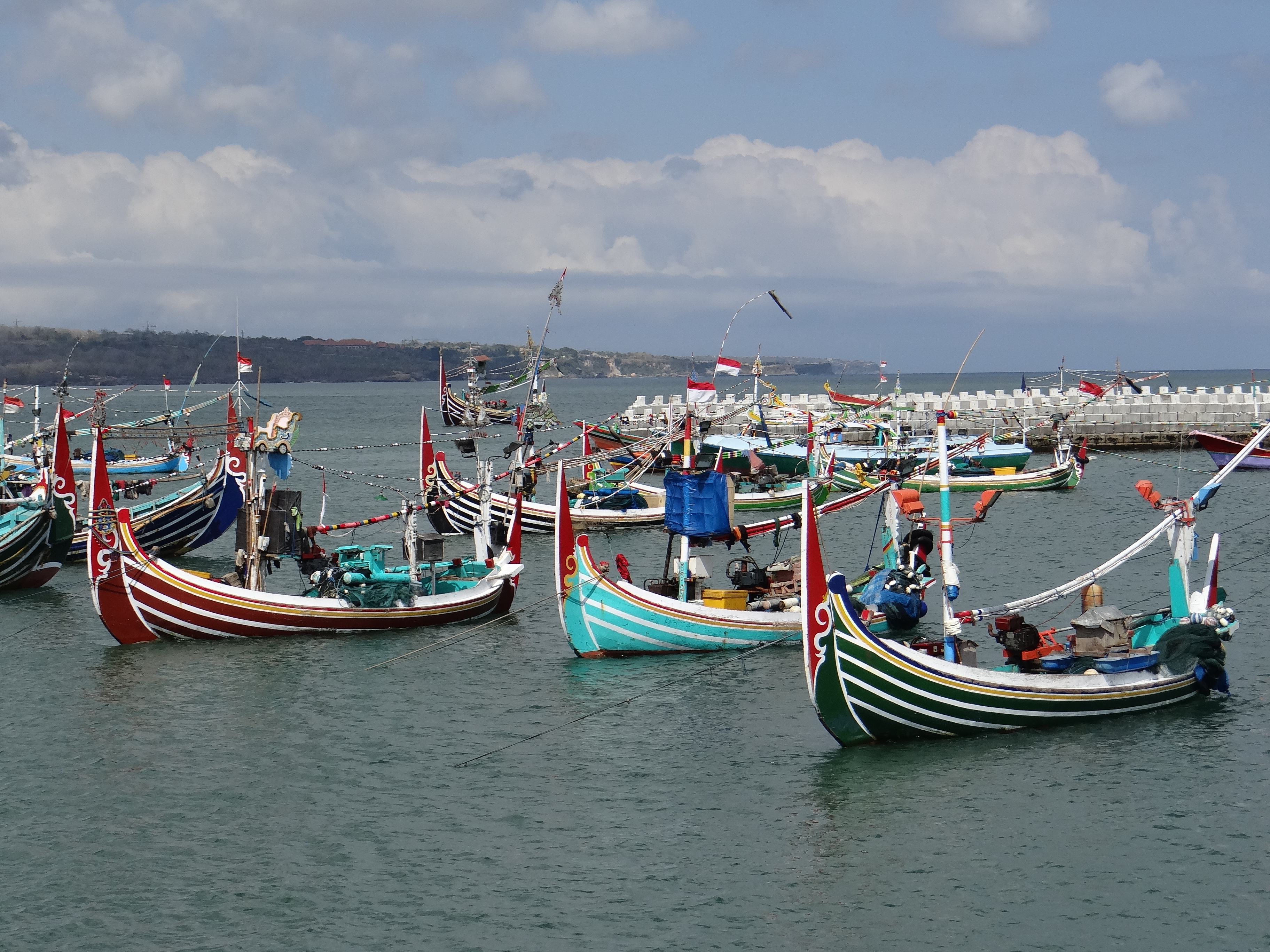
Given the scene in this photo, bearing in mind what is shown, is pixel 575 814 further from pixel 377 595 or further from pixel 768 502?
pixel 768 502

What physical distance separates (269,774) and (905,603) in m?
15.5

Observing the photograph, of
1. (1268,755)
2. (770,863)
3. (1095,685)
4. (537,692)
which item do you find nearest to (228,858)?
(770,863)

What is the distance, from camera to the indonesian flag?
48.8 metres

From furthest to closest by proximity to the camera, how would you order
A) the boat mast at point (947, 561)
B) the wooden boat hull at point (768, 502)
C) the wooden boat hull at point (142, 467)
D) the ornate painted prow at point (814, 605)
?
the wooden boat hull at point (142, 467)
the wooden boat hull at point (768, 502)
the boat mast at point (947, 561)
the ornate painted prow at point (814, 605)

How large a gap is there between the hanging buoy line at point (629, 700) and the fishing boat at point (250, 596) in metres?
7.05

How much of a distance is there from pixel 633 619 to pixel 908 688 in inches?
311

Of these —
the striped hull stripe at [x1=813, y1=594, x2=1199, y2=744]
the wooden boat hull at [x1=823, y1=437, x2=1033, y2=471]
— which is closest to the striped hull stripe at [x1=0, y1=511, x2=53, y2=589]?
the striped hull stripe at [x1=813, y1=594, x2=1199, y2=744]

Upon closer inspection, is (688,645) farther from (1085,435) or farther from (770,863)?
(1085,435)

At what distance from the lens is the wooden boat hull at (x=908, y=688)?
20500 millimetres

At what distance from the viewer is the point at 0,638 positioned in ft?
106

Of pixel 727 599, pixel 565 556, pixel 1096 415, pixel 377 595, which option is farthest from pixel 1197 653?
pixel 1096 415

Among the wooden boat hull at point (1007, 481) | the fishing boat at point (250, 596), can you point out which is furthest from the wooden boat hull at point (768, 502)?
the fishing boat at point (250, 596)

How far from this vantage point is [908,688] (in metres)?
21.2

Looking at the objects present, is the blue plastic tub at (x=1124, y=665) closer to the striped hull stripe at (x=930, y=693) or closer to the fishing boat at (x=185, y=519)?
the striped hull stripe at (x=930, y=693)
